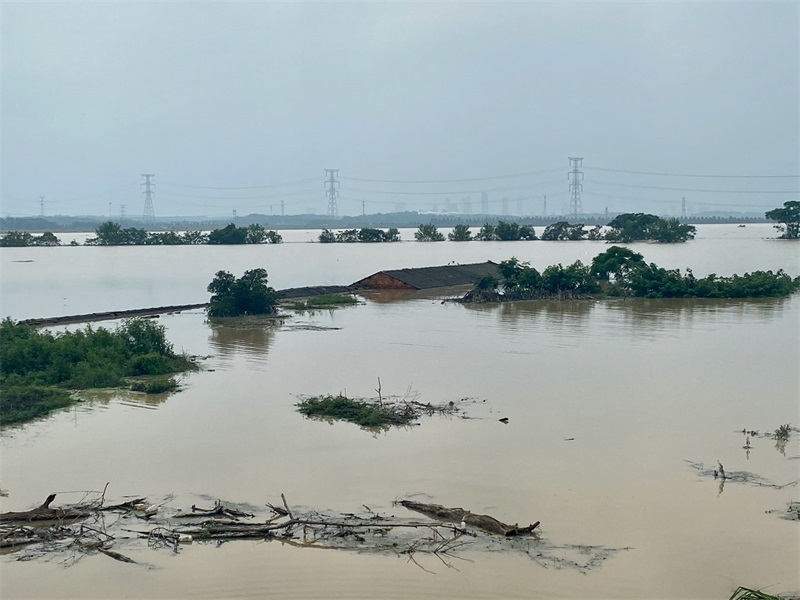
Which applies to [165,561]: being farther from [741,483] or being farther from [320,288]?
[320,288]

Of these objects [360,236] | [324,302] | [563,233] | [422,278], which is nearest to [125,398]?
[324,302]

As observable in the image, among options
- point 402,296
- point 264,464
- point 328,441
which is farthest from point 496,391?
point 402,296

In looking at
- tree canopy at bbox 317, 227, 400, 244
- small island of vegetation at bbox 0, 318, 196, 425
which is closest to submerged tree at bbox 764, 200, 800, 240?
tree canopy at bbox 317, 227, 400, 244

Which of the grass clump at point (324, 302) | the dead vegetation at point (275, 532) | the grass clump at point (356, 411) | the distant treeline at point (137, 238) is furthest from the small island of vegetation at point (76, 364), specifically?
the distant treeline at point (137, 238)

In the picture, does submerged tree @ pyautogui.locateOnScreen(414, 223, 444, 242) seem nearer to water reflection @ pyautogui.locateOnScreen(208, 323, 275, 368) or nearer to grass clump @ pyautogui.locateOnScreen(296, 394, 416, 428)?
water reflection @ pyautogui.locateOnScreen(208, 323, 275, 368)

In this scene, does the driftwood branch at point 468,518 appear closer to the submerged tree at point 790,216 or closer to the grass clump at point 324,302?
the grass clump at point 324,302
